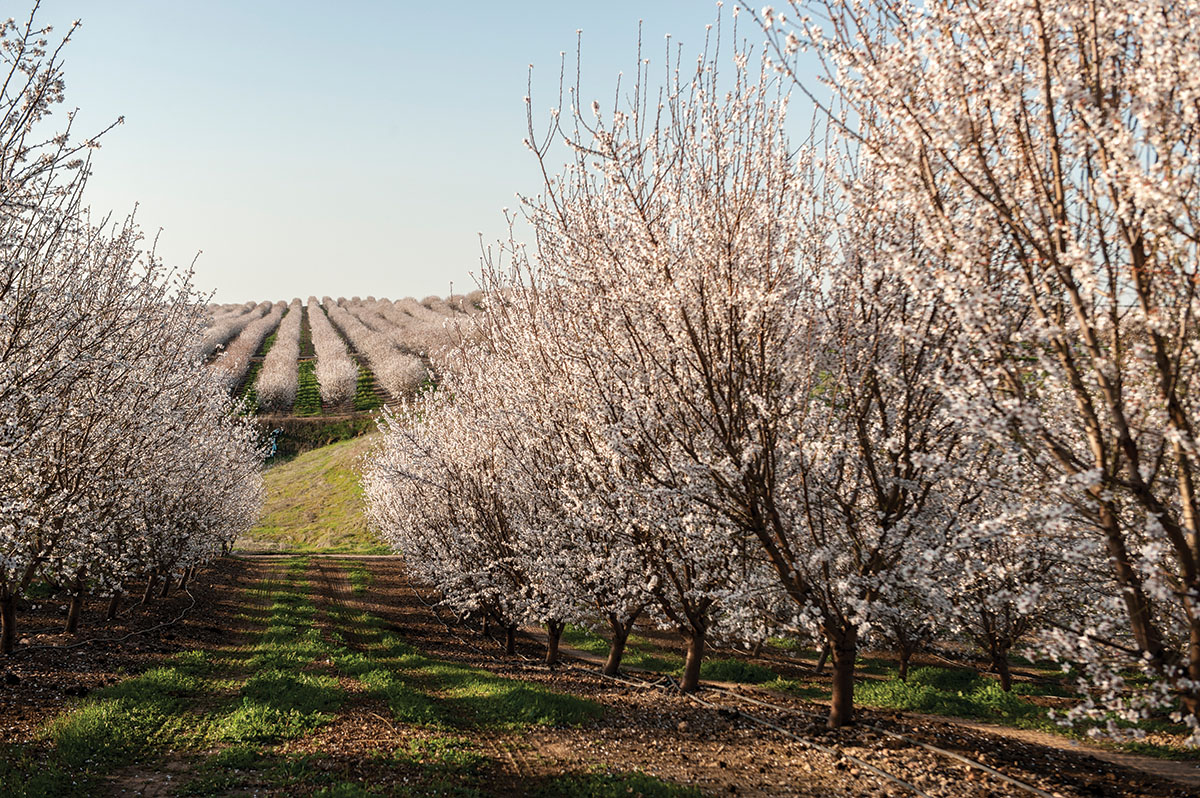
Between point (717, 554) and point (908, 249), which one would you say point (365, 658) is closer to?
point (717, 554)

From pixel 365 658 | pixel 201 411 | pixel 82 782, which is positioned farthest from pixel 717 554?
pixel 201 411

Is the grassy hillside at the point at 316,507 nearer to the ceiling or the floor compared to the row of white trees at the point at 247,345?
nearer to the floor

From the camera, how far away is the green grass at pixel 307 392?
250 ft

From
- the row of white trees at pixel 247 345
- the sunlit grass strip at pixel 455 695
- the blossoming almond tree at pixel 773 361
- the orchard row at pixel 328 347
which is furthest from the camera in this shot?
the row of white trees at pixel 247 345

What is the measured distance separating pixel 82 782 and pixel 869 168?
11542 mm

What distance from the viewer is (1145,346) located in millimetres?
4230

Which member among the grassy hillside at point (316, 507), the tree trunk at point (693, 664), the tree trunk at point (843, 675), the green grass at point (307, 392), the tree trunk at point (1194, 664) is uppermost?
the green grass at point (307, 392)

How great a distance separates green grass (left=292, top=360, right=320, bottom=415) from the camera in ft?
250

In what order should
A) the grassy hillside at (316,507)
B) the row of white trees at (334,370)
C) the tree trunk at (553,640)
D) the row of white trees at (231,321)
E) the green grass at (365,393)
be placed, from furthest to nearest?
the row of white trees at (231,321)
the row of white trees at (334,370)
the green grass at (365,393)
the grassy hillside at (316,507)
the tree trunk at (553,640)

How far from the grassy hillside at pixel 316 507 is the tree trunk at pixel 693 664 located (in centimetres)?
3486

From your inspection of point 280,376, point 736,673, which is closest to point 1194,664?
point 736,673

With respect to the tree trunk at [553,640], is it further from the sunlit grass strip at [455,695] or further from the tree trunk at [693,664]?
the tree trunk at [693,664]

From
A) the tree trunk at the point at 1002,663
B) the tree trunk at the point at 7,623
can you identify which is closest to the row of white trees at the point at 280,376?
the tree trunk at the point at 7,623

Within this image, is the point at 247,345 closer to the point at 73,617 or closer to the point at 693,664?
the point at 73,617
